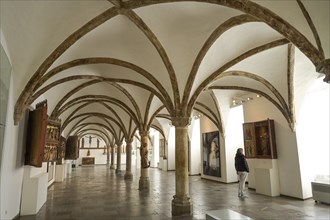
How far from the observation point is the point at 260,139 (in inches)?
350

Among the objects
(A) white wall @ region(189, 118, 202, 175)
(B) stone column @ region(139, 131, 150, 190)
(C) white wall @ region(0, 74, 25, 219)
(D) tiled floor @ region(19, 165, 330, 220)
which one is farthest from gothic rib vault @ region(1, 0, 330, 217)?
(A) white wall @ region(189, 118, 202, 175)

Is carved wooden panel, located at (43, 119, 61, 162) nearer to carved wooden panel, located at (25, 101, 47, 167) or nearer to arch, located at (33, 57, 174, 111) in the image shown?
carved wooden panel, located at (25, 101, 47, 167)

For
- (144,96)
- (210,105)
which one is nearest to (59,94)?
(144,96)

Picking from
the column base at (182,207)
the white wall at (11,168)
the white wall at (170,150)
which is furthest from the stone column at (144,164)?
the white wall at (170,150)

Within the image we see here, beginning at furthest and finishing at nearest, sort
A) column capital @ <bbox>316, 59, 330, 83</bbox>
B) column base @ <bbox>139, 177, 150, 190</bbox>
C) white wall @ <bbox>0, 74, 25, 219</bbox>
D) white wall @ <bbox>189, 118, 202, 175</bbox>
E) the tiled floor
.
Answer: white wall @ <bbox>189, 118, 202, 175</bbox>, column base @ <bbox>139, 177, 150, 190</bbox>, the tiled floor, white wall @ <bbox>0, 74, 25, 219</bbox>, column capital @ <bbox>316, 59, 330, 83</bbox>

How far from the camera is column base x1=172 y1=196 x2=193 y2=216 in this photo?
5594mm

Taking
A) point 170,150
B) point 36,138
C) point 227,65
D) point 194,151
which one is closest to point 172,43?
point 227,65

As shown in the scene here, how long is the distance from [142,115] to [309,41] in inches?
285

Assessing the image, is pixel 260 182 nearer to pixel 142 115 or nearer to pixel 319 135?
pixel 319 135

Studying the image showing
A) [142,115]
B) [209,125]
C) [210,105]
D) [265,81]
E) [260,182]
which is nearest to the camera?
[265,81]

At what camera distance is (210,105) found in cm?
1109

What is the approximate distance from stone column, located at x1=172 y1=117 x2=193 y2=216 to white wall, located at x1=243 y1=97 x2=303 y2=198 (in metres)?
4.17

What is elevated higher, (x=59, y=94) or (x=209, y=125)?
(x=59, y=94)

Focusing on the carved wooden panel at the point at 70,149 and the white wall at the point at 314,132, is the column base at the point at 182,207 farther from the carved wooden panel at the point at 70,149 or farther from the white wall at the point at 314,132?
the carved wooden panel at the point at 70,149
